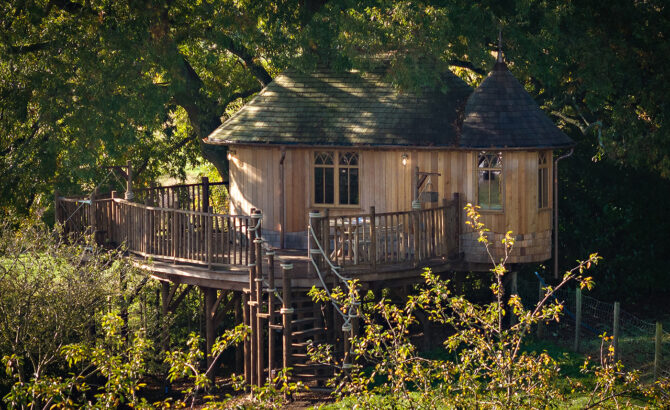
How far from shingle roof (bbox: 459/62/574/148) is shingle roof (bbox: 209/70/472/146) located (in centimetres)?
52

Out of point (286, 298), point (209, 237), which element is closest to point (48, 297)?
point (209, 237)

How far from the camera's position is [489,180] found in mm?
20719

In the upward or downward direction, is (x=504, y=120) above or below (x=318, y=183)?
above

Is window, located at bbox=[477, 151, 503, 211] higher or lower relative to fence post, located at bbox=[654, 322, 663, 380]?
higher

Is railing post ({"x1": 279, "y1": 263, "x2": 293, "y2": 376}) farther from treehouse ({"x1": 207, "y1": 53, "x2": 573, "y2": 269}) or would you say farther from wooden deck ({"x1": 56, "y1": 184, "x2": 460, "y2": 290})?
treehouse ({"x1": 207, "y1": 53, "x2": 573, "y2": 269})

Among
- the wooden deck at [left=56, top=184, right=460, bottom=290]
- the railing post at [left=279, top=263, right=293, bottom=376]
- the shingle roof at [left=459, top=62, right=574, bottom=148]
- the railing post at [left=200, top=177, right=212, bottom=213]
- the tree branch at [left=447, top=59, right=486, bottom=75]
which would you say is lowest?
the railing post at [left=279, top=263, right=293, bottom=376]

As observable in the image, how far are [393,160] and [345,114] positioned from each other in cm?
172

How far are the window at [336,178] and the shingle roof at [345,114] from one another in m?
0.62

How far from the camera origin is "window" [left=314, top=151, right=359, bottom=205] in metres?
22.1

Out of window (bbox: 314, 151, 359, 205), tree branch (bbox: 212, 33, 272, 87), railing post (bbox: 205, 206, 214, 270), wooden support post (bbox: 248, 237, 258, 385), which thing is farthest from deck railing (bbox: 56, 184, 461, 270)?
tree branch (bbox: 212, 33, 272, 87)

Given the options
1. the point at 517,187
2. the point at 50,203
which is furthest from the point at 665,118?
the point at 50,203

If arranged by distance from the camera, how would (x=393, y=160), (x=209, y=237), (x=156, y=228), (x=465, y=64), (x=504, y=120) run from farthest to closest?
(x=465, y=64)
(x=393, y=160)
(x=504, y=120)
(x=156, y=228)
(x=209, y=237)

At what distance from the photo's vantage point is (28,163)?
944 inches

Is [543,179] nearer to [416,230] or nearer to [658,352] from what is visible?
[416,230]
